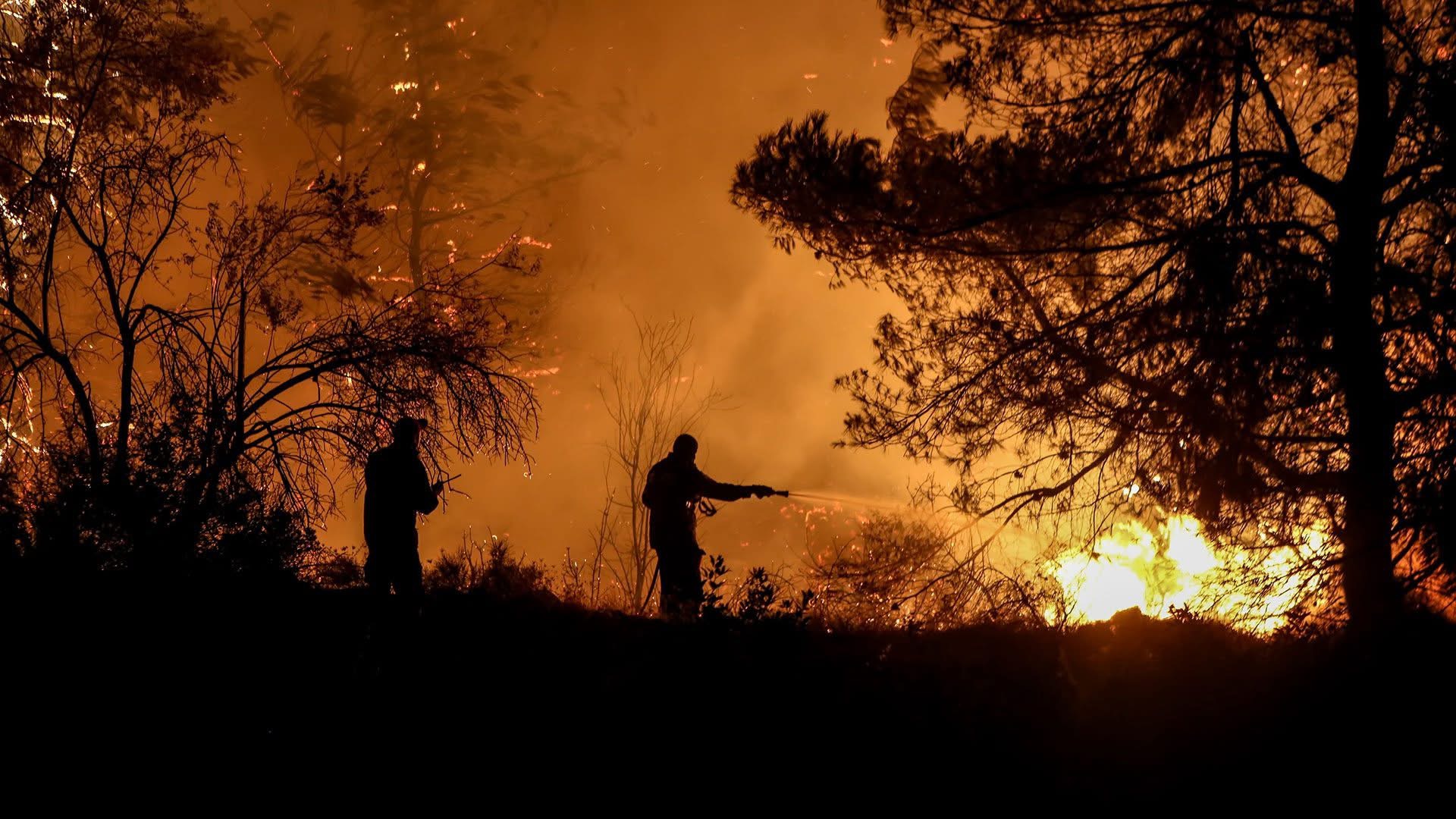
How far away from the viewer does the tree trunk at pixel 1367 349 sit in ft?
18.4

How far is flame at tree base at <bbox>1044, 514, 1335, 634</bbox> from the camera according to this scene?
630 centimetres

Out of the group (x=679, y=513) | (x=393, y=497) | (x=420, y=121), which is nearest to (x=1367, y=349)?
(x=679, y=513)

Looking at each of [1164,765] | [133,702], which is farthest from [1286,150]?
[133,702]

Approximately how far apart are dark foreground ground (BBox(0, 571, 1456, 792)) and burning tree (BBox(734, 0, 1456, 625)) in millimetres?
1153

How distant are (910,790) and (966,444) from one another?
3698 millimetres

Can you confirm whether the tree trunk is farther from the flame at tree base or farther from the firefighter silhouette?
the firefighter silhouette

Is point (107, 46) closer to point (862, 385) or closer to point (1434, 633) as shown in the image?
point (862, 385)

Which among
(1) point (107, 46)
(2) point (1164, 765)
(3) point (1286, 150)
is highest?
(1) point (107, 46)

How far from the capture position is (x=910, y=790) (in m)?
4.71

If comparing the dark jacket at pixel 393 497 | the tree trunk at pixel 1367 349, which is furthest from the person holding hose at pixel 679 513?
the tree trunk at pixel 1367 349

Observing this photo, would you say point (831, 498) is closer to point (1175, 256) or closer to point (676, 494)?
point (676, 494)

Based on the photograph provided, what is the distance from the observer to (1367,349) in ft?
18.3

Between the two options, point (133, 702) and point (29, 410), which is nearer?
point (133, 702)

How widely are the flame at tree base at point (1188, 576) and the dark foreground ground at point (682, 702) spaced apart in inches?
17.0
